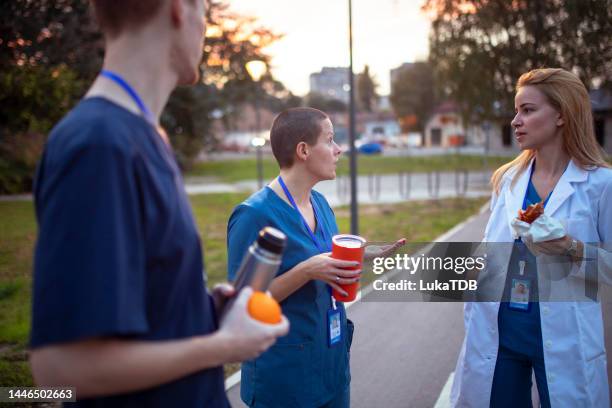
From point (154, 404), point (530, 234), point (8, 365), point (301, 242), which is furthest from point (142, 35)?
point (8, 365)

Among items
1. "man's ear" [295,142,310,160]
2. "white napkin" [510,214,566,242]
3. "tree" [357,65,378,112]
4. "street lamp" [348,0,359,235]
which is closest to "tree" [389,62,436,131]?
"tree" [357,65,378,112]

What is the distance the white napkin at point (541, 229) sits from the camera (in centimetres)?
205

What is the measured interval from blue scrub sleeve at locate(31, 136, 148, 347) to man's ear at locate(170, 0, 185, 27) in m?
0.37

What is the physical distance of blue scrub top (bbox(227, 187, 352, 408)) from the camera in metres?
2.11

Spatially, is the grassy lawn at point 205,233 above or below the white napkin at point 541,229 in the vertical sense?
below

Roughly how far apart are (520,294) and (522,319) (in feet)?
0.42

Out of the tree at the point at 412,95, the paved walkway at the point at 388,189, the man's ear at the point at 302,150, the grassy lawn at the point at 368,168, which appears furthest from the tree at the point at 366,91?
the man's ear at the point at 302,150

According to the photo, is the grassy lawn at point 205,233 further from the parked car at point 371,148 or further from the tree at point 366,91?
the tree at point 366,91

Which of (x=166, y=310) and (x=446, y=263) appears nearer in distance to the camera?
(x=166, y=310)

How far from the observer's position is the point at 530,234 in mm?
2076

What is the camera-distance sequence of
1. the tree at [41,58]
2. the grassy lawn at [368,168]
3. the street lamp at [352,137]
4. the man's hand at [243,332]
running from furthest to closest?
the grassy lawn at [368,168], the street lamp at [352,137], the tree at [41,58], the man's hand at [243,332]

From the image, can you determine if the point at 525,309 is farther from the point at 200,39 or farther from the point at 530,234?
the point at 200,39

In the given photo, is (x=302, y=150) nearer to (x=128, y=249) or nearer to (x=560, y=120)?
(x=560, y=120)

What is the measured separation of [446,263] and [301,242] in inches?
29.3
